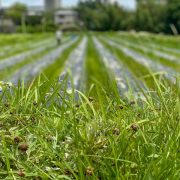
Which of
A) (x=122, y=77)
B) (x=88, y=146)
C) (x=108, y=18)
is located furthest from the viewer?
(x=108, y=18)

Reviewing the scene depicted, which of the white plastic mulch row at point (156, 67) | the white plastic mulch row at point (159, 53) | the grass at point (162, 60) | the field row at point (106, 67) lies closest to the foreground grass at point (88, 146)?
the field row at point (106, 67)

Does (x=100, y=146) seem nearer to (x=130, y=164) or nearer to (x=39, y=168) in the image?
(x=130, y=164)

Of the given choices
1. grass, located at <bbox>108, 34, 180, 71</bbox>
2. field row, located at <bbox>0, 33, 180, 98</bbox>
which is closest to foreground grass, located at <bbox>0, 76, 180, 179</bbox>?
field row, located at <bbox>0, 33, 180, 98</bbox>

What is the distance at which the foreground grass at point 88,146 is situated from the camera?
2920mm

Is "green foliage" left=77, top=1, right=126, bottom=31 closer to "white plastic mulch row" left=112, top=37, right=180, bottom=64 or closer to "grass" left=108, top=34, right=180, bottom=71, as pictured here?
"white plastic mulch row" left=112, top=37, right=180, bottom=64

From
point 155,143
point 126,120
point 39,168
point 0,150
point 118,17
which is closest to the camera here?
point 39,168

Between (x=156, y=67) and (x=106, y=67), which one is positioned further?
(x=106, y=67)

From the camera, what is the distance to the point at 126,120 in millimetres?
3547

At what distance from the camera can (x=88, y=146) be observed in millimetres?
2963

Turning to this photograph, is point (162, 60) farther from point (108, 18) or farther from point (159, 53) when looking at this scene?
point (108, 18)

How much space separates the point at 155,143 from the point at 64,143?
66 cm

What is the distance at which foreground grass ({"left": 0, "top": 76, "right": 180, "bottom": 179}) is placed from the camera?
2920 mm

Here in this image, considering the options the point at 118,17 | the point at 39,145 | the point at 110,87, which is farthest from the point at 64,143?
the point at 118,17

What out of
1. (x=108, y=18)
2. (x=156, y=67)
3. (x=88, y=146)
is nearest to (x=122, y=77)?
(x=156, y=67)
